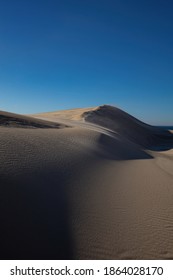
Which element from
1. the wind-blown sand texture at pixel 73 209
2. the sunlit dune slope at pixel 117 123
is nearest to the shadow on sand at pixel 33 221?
the wind-blown sand texture at pixel 73 209

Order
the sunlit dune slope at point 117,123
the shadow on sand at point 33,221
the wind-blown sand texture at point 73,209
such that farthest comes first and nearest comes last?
1. the sunlit dune slope at point 117,123
2. the wind-blown sand texture at point 73,209
3. the shadow on sand at point 33,221

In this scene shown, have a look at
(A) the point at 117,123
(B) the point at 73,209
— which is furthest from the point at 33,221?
(A) the point at 117,123

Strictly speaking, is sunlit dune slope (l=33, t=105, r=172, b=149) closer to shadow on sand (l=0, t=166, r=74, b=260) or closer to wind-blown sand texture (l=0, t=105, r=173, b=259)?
wind-blown sand texture (l=0, t=105, r=173, b=259)

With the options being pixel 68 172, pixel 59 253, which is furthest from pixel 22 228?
pixel 68 172

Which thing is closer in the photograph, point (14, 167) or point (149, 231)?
point (149, 231)

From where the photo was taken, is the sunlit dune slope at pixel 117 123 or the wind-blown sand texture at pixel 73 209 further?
the sunlit dune slope at pixel 117 123

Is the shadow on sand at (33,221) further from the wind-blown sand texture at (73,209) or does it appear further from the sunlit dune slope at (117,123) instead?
the sunlit dune slope at (117,123)

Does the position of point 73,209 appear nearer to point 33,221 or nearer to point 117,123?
point 33,221

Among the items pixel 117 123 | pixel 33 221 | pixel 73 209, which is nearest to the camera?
pixel 33 221

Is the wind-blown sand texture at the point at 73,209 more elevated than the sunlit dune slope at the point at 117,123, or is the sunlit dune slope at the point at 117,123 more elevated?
the sunlit dune slope at the point at 117,123

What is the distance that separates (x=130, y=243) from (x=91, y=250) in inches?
27.4

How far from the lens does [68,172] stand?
5941 mm

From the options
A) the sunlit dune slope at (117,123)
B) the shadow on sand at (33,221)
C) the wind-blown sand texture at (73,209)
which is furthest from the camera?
the sunlit dune slope at (117,123)
